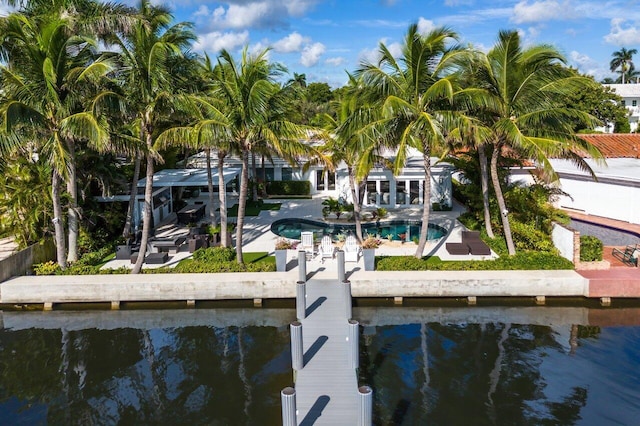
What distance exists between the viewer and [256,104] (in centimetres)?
1761

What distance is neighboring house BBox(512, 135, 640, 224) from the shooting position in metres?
25.4

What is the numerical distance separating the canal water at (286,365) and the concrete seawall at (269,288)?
2.02ft

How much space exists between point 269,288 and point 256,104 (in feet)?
21.9

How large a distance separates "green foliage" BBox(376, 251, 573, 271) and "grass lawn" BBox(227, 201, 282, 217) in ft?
42.1

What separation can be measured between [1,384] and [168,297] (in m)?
5.86

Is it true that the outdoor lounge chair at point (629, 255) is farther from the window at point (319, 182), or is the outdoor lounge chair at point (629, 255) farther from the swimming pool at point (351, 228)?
the window at point (319, 182)

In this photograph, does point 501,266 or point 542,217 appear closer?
point 501,266

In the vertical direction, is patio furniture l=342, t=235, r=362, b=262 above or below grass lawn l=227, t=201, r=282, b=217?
below

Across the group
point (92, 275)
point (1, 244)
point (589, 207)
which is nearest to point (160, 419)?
point (92, 275)

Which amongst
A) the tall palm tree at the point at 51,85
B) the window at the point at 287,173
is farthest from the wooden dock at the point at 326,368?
the window at the point at 287,173

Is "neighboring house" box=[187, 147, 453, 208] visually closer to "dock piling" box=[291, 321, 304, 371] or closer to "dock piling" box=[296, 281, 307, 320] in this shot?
"dock piling" box=[296, 281, 307, 320]

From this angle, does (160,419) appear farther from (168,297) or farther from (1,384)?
(168,297)

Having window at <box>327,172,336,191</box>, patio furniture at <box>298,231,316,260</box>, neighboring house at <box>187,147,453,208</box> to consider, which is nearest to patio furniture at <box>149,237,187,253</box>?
patio furniture at <box>298,231,316,260</box>

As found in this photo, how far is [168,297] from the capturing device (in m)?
18.3
